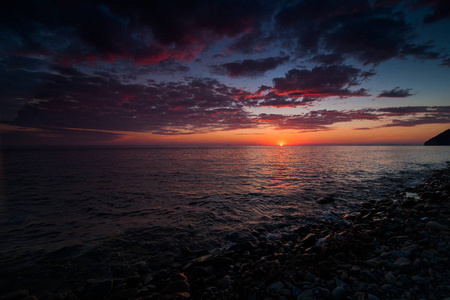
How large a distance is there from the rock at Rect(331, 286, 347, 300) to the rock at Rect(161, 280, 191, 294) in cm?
372

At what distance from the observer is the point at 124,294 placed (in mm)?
5191

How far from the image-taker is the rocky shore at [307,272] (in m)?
4.29

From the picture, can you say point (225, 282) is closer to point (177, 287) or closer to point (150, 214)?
point (177, 287)

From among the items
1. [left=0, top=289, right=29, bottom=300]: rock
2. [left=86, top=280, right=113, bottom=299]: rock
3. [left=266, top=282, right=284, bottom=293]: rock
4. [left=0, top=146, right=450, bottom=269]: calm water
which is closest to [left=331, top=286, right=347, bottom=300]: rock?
[left=266, top=282, right=284, bottom=293]: rock

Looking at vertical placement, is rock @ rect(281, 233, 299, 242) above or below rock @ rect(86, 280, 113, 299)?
below

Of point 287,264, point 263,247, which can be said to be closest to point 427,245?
point 287,264

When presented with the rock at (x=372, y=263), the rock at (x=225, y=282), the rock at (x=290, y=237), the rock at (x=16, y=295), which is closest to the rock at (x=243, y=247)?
Result: the rock at (x=290, y=237)

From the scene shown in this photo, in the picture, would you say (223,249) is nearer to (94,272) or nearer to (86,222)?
(94,272)

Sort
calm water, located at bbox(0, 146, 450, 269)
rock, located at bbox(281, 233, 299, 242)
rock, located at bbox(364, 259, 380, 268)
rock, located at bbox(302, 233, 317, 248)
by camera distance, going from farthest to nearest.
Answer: calm water, located at bbox(0, 146, 450, 269) → rock, located at bbox(281, 233, 299, 242) → rock, located at bbox(302, 233, 317, 248) → rock, located at bbox(364, 259, 380, 268)

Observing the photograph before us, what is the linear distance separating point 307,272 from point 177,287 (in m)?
3.83

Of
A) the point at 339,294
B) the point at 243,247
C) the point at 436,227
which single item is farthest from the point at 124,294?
the point at 436,227

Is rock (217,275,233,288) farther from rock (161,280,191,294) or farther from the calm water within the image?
the calm water

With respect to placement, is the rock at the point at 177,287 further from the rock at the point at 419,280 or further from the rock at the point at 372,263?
the rock at the point at 419,280

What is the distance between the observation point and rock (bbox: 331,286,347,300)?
4.03 metres
